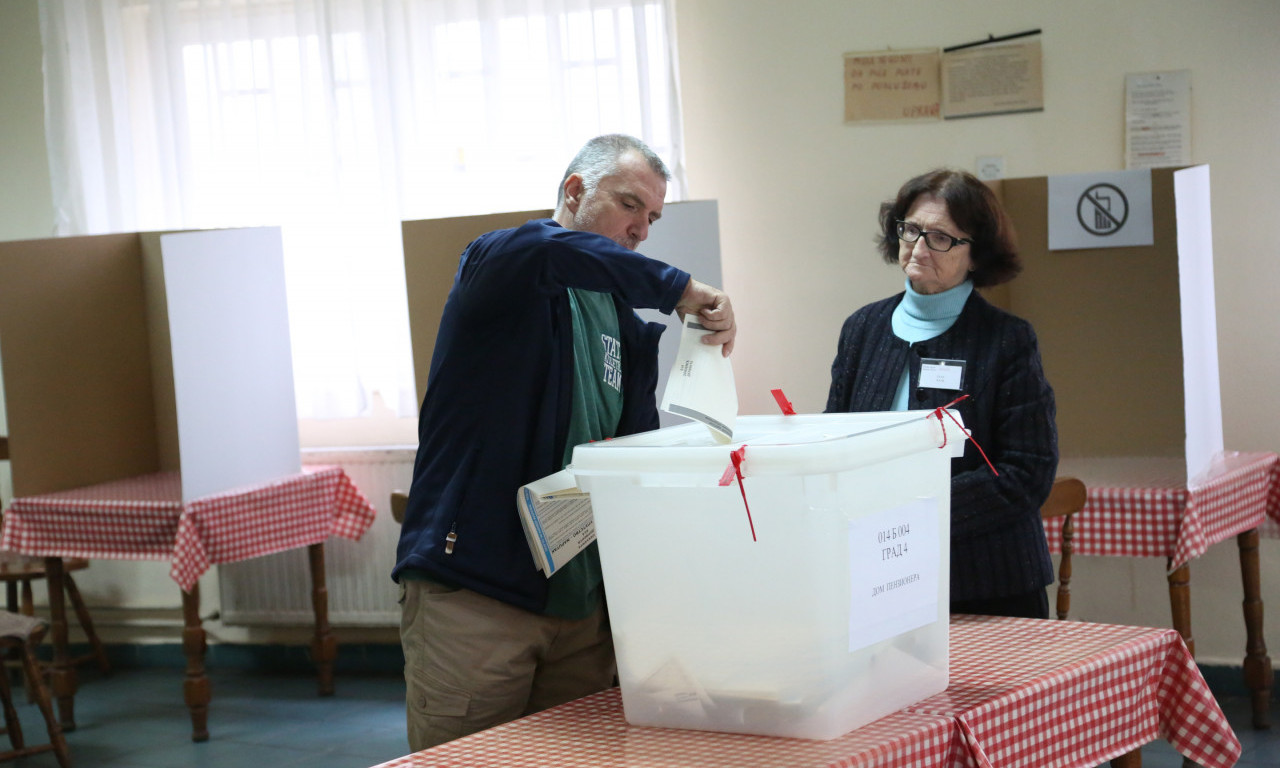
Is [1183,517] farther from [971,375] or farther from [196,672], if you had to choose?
[196,672]

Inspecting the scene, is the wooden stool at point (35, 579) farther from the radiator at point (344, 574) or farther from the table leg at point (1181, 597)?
the table leg at point (1181, 597)

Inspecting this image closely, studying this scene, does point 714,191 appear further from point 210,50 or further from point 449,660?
point 449,660

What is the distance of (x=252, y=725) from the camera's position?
13.0 feet

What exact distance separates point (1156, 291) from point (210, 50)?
3.30m

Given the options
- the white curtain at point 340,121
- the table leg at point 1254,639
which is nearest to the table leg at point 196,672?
the white curtain at point 340,121

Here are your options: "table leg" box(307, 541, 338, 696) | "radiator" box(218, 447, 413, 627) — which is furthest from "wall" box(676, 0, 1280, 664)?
"table leg" box(307, 541, 338, 696)

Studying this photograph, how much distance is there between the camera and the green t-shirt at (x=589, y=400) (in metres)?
1.56

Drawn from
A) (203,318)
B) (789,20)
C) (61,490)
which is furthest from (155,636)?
(789,20)

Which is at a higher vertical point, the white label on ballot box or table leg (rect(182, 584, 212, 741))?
the white label on ballot box

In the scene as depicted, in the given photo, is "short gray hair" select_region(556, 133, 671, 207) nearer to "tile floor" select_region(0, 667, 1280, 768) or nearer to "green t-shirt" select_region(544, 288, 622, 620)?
"green t-shirt" select_region(544, 288, 622, 620)

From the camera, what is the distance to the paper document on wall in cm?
139

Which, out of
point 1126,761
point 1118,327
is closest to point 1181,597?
point 1118,327

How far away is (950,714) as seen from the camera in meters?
1.25

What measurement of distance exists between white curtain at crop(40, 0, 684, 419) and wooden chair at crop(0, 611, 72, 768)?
4.25 ft
